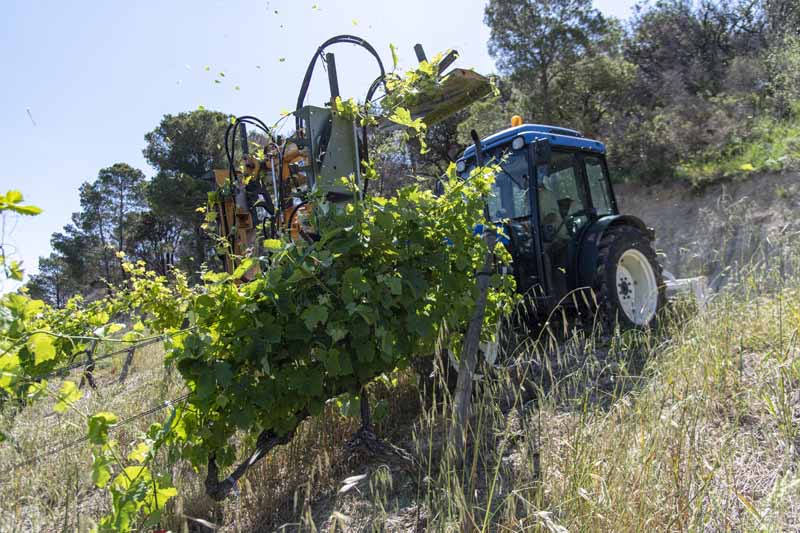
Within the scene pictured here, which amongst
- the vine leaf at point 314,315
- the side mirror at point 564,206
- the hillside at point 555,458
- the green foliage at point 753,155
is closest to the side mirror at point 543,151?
the side mirror at point 564,206

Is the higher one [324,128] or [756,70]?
[756,70]

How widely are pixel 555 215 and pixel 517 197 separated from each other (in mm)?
368

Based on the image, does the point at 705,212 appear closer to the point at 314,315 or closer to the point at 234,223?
the point at 234,223

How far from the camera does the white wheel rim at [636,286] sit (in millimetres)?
4613

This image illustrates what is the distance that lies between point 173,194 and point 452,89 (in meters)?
21.5

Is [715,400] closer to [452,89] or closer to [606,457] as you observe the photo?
[606,457]

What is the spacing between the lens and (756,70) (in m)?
15.4

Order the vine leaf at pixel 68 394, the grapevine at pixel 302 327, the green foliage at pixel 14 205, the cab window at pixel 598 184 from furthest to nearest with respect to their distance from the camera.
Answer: the cab window at pixel 598 184 → the grapevine at pixel 302 327 → the vine leaf at pixel 68 394 → the green foliage at pixel 14 205

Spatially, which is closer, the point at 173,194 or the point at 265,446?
the point at 265,446

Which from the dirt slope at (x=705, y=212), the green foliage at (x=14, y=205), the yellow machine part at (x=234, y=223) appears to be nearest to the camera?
the green foliage at (x=14, y=205)

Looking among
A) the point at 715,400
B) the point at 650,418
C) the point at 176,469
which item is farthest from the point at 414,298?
the point at 176,469

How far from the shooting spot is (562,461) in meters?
1.93

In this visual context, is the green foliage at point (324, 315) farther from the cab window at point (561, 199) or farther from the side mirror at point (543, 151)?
the cab window at point (561, 199)

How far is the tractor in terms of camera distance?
314cm
